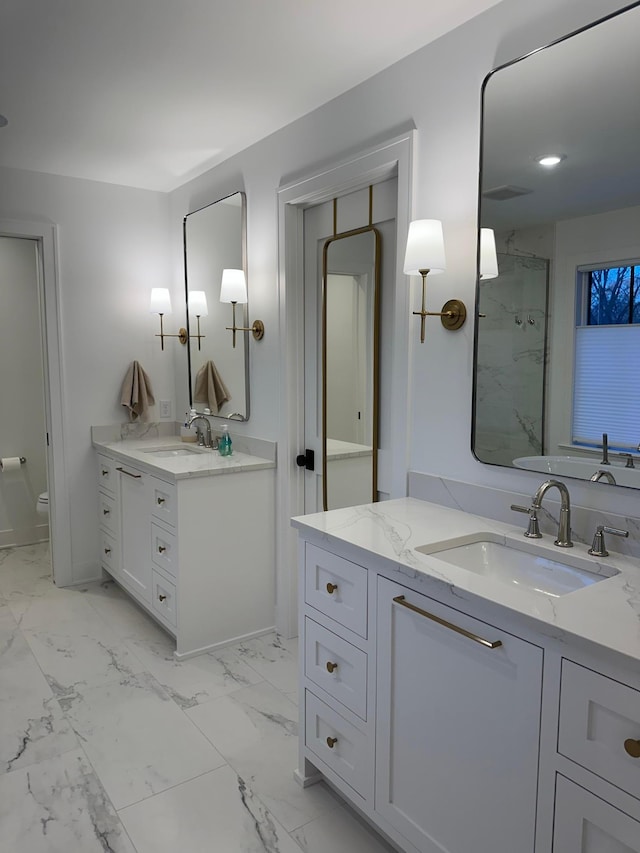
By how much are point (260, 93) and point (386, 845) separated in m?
2.68

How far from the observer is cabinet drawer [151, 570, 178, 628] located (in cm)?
286

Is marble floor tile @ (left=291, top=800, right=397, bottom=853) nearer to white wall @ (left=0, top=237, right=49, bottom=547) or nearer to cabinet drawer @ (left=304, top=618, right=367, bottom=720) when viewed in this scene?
cabinet drawer @ (left=304, top=618, right=367, bottom=720)

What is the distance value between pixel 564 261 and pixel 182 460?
2.04m

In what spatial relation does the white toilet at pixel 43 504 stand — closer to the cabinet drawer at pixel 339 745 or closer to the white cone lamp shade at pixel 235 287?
the white cone lamp shade at pixel 235 287

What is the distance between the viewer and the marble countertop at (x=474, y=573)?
1.16 m

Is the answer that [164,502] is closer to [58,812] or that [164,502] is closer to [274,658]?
[274,658]

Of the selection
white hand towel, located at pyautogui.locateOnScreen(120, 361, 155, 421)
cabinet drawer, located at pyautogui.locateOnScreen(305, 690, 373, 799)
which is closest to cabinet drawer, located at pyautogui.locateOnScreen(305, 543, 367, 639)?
cabinet drawer, located at pyautogui.locateOnScreen(305, 690, 373, 799)

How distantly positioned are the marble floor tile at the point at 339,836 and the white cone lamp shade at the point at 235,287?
2.27m

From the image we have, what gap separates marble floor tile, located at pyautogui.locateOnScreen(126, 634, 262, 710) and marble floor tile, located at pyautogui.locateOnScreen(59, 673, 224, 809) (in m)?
0.06

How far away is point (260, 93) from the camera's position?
2.48 metres

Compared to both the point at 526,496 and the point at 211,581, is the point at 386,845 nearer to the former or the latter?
the point at 526,496

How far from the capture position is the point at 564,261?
1.72 meters

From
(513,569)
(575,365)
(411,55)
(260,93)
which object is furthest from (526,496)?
(260,93)

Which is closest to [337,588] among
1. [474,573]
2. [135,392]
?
[474,573]
